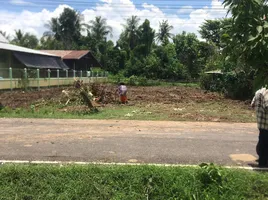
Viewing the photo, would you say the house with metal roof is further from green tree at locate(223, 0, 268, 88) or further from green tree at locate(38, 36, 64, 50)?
green tree at locate(223, 0, 268, 88)

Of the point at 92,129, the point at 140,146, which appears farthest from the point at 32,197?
the point at 92,129

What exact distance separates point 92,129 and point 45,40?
59807mm

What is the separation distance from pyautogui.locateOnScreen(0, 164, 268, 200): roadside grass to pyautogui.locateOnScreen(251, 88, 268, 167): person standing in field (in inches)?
31.8

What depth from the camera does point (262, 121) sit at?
19.7 feet

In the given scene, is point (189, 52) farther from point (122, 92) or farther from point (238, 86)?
point (122, 92)

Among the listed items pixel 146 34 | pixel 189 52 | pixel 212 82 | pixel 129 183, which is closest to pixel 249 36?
pixel 129 183

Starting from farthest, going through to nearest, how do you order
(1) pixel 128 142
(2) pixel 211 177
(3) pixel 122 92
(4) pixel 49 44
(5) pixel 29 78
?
1. (4) pixel 49 44
2. (5) pixel 29 78
3. (3) pixel 122 92
4. (1) pixel 128 142
5. (2) pixel 211 177

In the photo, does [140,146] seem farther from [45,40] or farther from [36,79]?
[45,40]

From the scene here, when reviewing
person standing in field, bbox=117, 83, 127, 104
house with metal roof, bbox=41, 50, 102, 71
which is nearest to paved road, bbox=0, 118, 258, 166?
person standing in field, bbox=117, 83, 127, 104

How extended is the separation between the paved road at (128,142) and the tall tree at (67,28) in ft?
191

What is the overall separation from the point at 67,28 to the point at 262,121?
218 feet

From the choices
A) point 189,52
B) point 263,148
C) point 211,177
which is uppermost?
point 189,52

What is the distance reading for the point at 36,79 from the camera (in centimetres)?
2956

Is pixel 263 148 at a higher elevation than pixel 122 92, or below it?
below
